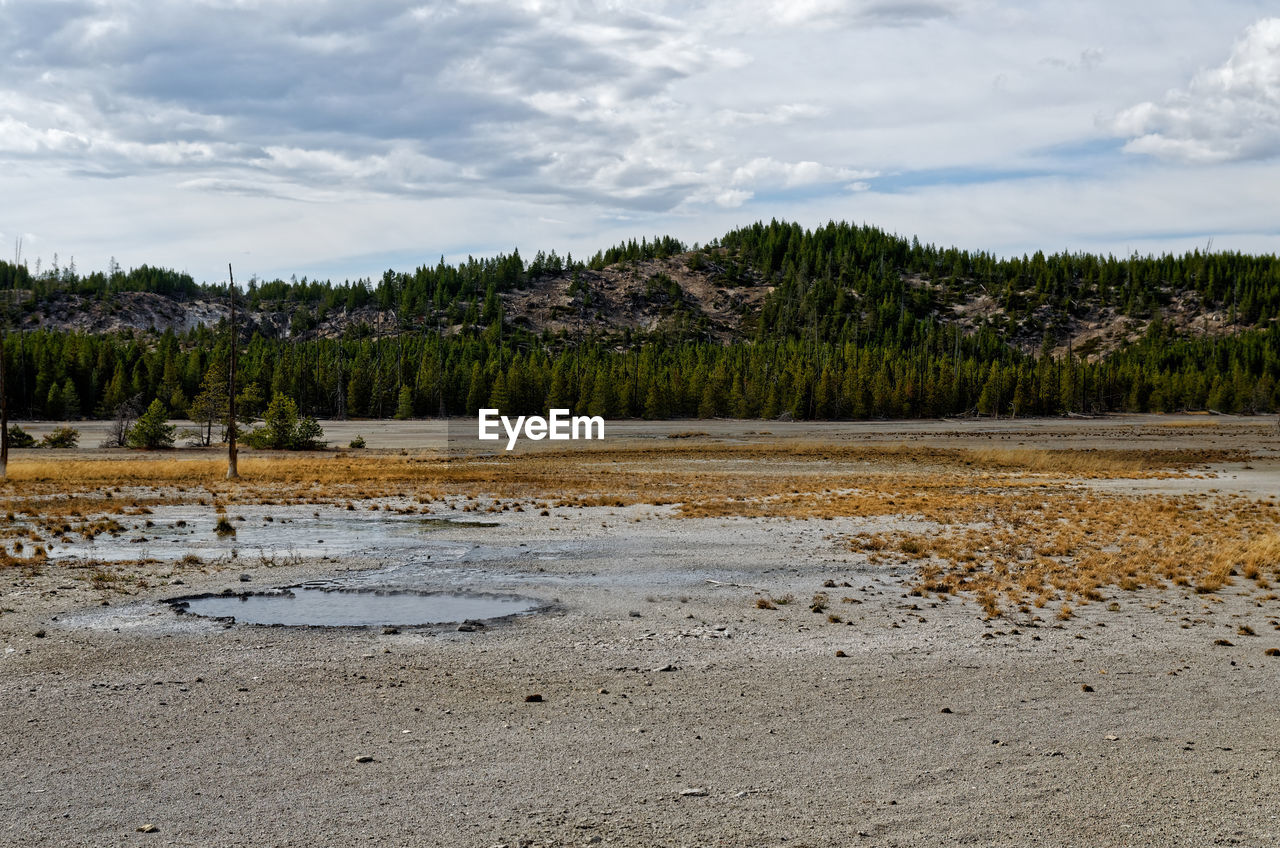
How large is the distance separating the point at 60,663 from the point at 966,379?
165 metres

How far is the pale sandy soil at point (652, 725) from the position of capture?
662cm

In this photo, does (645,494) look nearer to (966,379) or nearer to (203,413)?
(203,413)

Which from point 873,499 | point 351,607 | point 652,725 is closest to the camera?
point 652,725

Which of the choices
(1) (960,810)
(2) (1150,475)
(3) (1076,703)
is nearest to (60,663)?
(1) (960,810)

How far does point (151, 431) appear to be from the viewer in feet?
212

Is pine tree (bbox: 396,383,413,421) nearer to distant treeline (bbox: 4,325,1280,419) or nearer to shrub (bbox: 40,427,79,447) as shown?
distant treeline (bbox: 4,325,1280,419)

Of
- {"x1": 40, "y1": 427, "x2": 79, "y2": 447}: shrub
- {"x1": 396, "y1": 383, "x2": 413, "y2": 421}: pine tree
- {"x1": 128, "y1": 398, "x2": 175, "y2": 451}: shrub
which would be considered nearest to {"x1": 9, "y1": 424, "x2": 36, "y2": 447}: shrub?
{"x1": 40, "y1": 427, "x2": 79, "y2": 447}: shrub

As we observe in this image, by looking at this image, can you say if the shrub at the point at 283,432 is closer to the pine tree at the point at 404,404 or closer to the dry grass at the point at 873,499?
the dry grass at the point at 873,499

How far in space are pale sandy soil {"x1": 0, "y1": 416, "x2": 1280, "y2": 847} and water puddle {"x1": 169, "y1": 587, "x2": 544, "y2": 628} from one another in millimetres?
Result: 672

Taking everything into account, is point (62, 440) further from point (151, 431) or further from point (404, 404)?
point (404, 404)

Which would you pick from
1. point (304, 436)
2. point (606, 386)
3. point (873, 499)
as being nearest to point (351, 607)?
point (873, 499)

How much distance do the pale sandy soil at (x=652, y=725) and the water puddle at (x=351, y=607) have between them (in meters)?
0.67

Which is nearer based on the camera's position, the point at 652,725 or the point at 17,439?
the point at 652,725

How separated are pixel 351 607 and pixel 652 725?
704 centimetres
